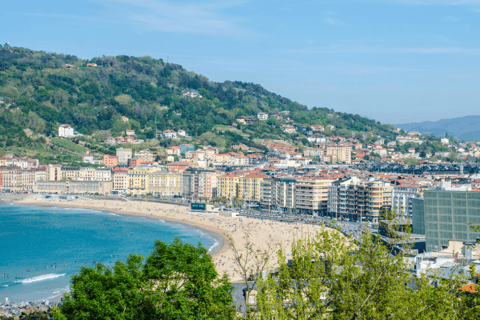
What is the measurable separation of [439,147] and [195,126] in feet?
218

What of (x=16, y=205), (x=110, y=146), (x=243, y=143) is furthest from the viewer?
(x=243, y=143)

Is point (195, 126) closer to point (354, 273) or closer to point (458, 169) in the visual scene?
point (458, 169)

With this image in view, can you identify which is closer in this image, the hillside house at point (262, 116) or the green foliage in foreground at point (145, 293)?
the green foliage in foreground at point (145, 293)

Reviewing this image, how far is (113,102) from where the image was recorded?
502 feet

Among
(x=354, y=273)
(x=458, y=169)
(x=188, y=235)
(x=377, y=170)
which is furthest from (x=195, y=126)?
(x=354, y=273)

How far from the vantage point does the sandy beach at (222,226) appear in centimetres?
4234

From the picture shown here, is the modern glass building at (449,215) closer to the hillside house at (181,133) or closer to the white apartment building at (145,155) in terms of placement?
the white apartment building at (145,155)

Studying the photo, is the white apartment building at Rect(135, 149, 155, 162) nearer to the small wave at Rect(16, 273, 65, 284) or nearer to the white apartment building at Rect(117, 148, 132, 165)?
the white apartment building at Rect(117, 148, 132, 165)

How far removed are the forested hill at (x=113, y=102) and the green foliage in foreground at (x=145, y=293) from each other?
10444cm

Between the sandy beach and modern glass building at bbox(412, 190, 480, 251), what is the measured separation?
23.6 feet

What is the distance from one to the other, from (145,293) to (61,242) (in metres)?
36.9

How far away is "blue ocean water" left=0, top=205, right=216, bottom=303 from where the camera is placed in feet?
112

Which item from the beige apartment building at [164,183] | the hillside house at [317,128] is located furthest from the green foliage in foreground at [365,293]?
the hillside house at [317,128]

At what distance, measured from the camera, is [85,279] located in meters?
17.1
